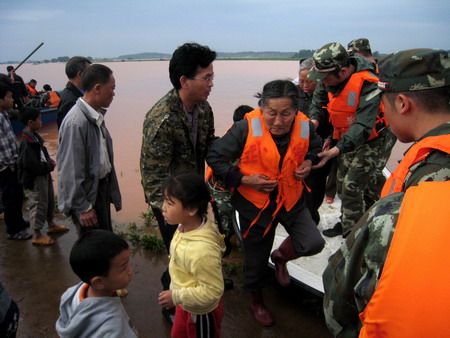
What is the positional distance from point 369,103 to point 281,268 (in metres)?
1.83

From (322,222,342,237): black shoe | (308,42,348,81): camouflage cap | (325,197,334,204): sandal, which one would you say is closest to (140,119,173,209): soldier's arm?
(308,42,348,81): camouflage cap

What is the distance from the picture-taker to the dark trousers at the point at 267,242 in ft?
8.06

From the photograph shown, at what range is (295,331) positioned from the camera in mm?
2670

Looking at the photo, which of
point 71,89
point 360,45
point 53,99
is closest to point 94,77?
point 71,89

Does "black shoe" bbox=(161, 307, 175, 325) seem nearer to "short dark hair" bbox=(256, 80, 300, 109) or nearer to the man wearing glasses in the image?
the man wearing glasses

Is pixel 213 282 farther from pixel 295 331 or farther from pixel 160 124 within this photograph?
pixel 295 331

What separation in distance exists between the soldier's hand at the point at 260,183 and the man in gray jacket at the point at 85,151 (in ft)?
3.92

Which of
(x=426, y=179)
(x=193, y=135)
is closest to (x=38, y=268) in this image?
(x=193, y=135)

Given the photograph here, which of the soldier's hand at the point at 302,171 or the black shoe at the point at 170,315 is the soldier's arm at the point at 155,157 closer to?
the soldier's hand at the point at 302,171

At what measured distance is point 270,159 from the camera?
88.9 inches

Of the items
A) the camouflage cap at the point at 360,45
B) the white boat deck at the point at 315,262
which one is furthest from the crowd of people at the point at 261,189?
the camouflage cap at the point at 360,45

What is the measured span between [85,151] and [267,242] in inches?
62.2

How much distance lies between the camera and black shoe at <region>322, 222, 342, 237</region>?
12.1ft

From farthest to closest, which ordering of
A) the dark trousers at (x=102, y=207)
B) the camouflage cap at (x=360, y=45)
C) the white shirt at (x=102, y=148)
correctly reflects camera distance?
the camouflage cap at (x=360, y=45) → the dark trousers at (x=102, y=207) → the white shirt at (x=102, y=148)
